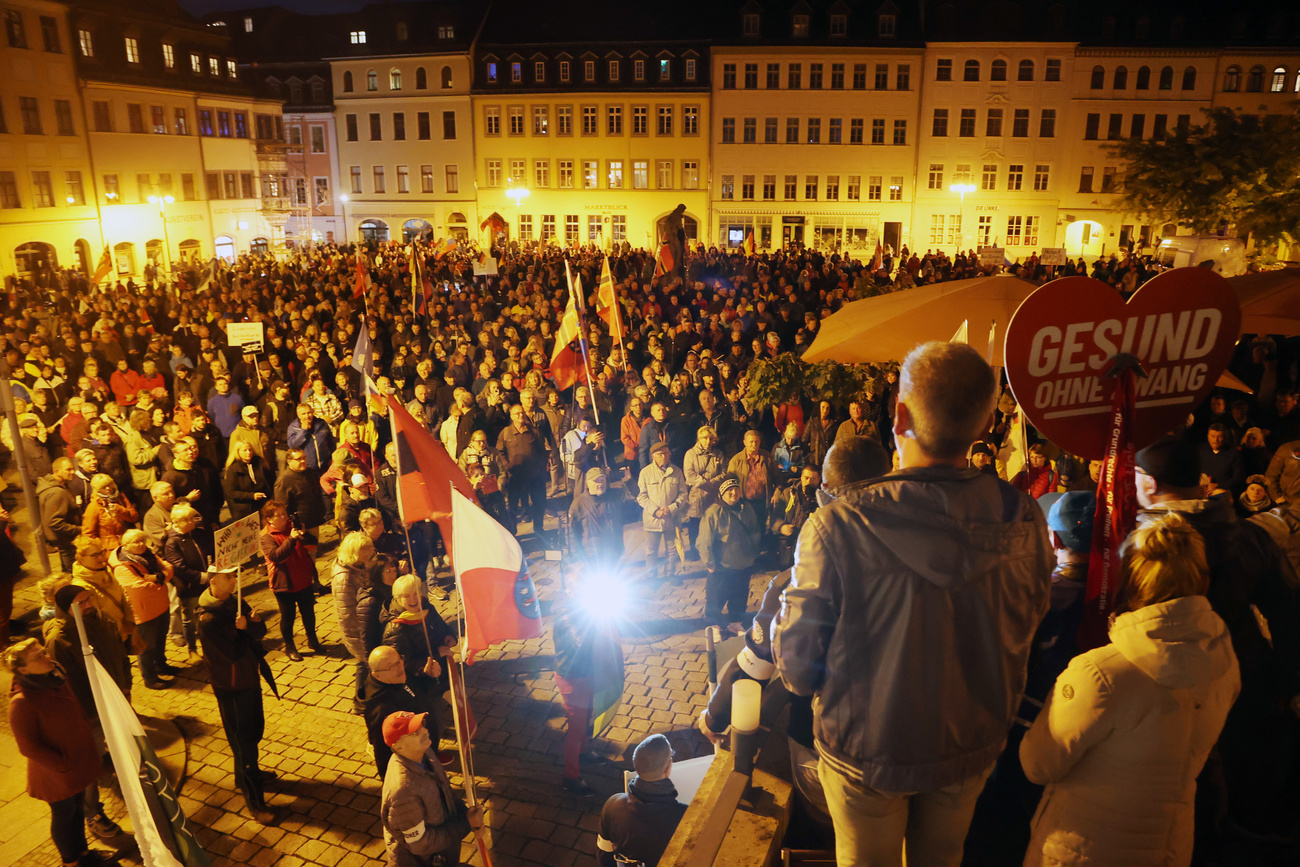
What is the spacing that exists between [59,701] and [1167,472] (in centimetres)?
621

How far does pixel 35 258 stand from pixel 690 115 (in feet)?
105

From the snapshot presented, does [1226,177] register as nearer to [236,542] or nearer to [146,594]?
[236,542]

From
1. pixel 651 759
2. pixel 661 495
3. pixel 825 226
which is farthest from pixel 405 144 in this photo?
pixel 651 759

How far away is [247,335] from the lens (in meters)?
13.3

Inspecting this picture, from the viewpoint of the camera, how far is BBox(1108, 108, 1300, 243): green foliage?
93.7ft

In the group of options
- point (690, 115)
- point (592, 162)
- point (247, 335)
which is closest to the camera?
point (247, 335)

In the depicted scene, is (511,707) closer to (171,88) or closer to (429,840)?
(429,840)

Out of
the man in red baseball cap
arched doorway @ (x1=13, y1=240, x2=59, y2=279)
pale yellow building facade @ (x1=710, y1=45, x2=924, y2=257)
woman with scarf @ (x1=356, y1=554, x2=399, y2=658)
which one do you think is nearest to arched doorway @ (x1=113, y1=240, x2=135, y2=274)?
arched doorway @ (x1=13, y1=240, x2=59, y2=279)

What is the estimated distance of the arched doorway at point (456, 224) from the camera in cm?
4969

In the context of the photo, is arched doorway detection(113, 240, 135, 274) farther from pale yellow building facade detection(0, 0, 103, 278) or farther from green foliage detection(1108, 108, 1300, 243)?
green foliage detection(1108, 108, 1300, 243)

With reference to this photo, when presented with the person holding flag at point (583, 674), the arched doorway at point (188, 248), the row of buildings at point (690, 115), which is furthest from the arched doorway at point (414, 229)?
the person holding flag at point (583, 674)

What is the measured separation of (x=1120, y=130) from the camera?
144ft

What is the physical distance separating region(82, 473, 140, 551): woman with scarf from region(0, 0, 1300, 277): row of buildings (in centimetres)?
3699

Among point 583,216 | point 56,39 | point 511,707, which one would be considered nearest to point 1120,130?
point 583,216
